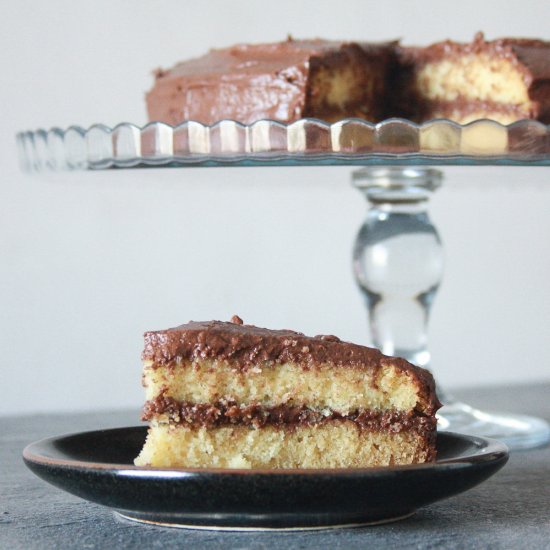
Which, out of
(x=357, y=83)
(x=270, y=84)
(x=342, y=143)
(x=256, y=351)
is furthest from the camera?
(x=357, y=83)

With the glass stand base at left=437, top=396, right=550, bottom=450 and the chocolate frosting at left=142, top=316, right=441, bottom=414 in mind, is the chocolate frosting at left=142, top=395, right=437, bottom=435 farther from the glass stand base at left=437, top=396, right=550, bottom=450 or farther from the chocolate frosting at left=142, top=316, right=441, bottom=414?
the glass stand base at left=437, top=396, right=550, bottom=450

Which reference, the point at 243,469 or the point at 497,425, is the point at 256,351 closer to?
the point at 243,469

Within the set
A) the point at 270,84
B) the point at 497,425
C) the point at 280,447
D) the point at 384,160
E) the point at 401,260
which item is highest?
the point at 270,84

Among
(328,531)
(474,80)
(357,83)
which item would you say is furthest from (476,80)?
(328,531)

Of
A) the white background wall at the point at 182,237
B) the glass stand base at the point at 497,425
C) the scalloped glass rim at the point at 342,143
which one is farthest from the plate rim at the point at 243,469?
→ the white background wall at the point at 182,237

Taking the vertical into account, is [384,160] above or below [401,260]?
above

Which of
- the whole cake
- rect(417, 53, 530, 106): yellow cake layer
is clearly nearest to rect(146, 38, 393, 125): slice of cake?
the whole cake

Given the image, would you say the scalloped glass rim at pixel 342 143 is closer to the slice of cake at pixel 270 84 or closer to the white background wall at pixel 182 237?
the slice of cake at pixel 270 84
